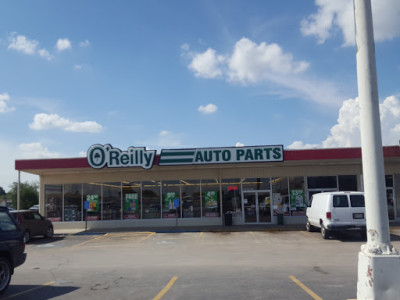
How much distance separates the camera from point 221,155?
2217 centimetres

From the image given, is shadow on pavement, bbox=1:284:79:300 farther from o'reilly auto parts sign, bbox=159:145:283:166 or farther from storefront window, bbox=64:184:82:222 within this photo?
storefront window, bbox=64:184:82:222

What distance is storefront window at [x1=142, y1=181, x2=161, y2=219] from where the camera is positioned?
25.2 m

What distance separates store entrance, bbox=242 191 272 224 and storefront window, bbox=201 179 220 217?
175 centimetres

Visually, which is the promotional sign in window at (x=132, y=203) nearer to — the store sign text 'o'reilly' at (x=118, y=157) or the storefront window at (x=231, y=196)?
the store sign text 'o'reilly' at (x=118, y=157)

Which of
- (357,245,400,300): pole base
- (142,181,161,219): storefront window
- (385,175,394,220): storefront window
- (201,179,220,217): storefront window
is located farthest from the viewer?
(142,181,161,219): storefront window

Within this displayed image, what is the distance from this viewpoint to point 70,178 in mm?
25672

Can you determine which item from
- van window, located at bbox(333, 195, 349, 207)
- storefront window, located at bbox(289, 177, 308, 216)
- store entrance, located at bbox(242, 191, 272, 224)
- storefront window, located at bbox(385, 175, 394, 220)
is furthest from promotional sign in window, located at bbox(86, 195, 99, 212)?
storefront window, located at bbox(385, 175, 394, 220)

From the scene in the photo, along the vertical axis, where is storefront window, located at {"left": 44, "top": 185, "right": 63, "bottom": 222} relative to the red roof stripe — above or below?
below

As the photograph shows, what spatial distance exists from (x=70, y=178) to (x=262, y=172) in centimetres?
1269

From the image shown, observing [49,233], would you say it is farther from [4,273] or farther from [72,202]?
[4,273]

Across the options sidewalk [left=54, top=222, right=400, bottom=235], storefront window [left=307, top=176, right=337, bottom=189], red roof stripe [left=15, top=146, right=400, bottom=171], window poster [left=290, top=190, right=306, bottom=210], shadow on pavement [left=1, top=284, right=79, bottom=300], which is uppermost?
red roof stripe [left=15, top=146, right=400, bottom=171]

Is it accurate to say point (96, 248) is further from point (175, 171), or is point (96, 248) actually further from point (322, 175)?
point (322, 175)

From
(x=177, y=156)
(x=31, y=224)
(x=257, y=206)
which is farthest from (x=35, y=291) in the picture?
(x=257, y=206)

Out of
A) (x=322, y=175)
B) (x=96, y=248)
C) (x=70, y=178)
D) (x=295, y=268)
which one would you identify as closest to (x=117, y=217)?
(x=70, y=178)
